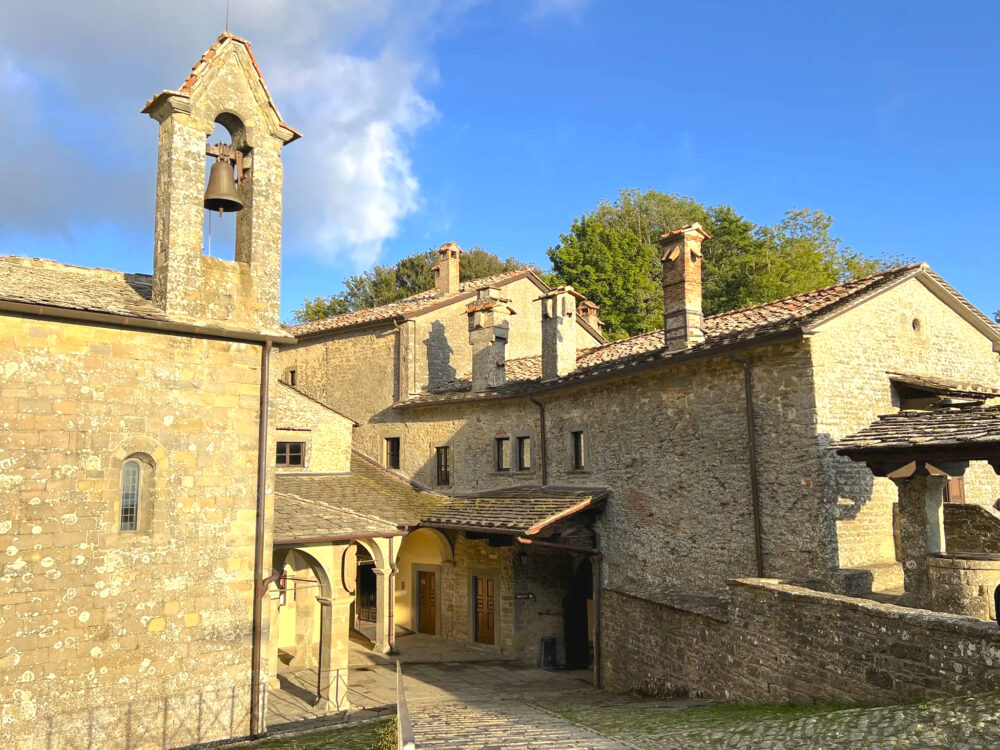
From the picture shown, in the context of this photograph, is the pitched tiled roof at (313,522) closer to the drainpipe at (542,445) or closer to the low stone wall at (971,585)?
the drainpipe at (542,445)

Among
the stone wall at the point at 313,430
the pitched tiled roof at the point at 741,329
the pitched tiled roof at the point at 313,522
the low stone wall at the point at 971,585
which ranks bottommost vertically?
the low stone wall at the point at 971,585

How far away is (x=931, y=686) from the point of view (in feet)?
22.8

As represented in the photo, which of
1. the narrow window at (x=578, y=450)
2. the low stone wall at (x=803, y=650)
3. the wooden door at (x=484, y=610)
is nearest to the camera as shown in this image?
the low stone wall at (x=803, y=650)

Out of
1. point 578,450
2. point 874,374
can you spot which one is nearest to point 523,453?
point 578,450

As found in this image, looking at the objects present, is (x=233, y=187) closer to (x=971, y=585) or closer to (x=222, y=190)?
(x=222, y=190)

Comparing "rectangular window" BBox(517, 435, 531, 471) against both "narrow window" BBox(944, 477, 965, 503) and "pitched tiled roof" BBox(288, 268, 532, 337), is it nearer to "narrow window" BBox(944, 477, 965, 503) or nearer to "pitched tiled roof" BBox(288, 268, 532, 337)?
"pitched tiled roof" BBox(288, 268, 532, 337)

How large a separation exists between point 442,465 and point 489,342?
12.4 ft

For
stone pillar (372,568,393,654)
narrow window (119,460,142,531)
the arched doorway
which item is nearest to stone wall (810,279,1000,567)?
the arched doorway

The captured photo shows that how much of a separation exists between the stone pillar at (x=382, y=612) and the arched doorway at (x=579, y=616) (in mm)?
4280

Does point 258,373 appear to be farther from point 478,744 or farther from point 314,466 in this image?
point 314,466

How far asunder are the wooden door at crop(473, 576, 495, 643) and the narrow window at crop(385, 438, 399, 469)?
4480 mm

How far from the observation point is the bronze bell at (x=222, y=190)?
10891mm

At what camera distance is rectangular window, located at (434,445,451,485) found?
1997cm

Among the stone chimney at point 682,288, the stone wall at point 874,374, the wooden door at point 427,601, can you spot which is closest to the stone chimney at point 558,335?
the stone chimney at point 682,288
